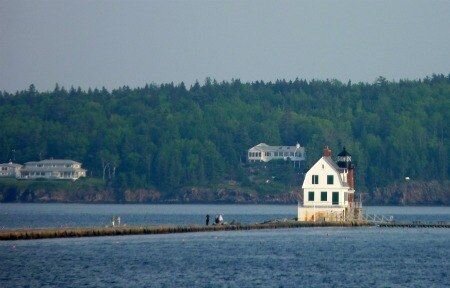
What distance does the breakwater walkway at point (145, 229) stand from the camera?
3937 inches

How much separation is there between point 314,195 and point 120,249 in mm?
28260

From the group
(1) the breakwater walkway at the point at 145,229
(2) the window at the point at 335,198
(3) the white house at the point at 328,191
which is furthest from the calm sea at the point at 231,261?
(3) the white house at the point at 328,191

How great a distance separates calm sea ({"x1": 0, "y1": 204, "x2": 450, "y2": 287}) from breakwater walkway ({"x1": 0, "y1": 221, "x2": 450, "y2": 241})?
1.71ft

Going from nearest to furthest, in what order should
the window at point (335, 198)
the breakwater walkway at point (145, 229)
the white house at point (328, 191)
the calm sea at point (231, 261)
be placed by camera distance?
the calm sea at point (231, 261) < the breakwater walkway at point (145, 229) < the white house at point (328, 191) < the window at point (335, 198)

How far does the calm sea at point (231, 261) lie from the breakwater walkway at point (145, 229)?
522mm

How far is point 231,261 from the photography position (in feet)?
295

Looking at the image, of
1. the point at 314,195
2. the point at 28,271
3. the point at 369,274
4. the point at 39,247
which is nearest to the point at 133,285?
the point at 28,271

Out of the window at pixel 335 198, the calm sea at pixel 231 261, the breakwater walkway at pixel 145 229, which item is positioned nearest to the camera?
the calm sea at pixel 231 261

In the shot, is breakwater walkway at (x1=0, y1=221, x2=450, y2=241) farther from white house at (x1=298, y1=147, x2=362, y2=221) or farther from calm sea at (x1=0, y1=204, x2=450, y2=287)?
white house at (x1=298, y1=147, x2=362, y2=221)

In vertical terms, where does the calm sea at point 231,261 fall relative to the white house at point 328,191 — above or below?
below

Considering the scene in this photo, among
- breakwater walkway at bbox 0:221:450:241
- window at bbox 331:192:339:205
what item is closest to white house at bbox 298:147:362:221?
window at bbox 331:192:339:205

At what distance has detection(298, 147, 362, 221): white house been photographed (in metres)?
120

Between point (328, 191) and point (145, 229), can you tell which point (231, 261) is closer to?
point (145, 229)

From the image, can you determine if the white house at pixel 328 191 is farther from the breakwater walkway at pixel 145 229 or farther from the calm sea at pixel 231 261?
the calm sea at pixel 231 261
